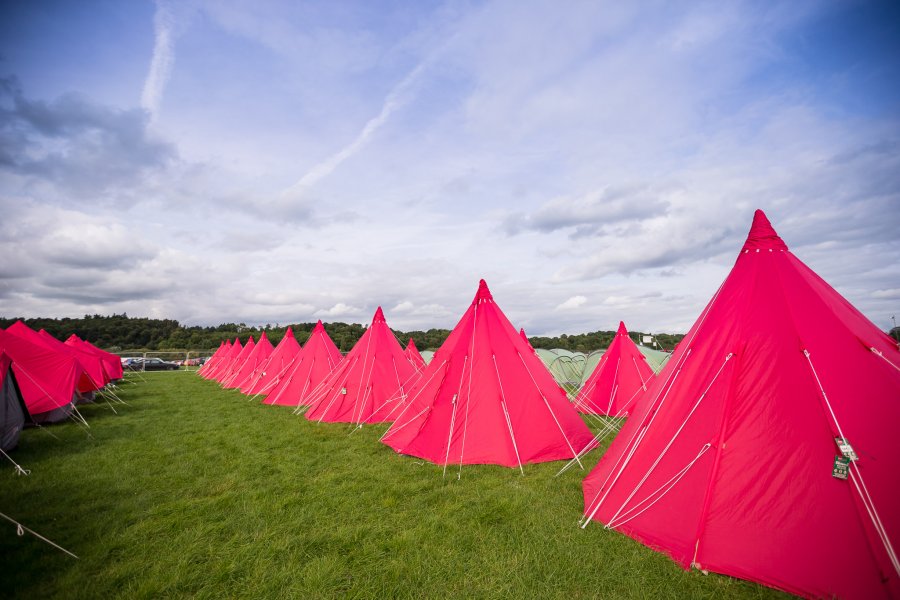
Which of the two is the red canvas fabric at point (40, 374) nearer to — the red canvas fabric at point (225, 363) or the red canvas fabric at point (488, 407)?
the red canvas fabric at point (488, 407)

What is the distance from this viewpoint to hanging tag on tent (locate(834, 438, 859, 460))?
3420 mm

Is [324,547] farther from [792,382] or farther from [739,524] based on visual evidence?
[792,382]

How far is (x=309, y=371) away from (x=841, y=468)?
51.3 feet

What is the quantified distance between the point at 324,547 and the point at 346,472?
8.55 feet

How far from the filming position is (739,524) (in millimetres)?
3752

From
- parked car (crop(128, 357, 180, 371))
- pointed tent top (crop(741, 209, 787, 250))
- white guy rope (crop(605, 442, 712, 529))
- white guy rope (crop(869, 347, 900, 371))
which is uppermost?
pointed tent top (crop(741, 209, 787, 250))

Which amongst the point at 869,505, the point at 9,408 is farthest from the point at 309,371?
the point at 869,505

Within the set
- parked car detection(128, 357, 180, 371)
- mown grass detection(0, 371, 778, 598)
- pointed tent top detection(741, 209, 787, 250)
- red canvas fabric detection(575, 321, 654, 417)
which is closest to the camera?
mown grass detection(0, 371, 778, 598)

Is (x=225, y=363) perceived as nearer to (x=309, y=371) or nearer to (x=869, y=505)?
(x=309, y=371)

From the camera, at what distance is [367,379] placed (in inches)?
486

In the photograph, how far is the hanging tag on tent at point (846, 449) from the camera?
3.42 meters

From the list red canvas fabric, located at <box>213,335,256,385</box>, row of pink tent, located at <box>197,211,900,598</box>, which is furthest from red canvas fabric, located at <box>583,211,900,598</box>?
red canvas fabric, located at <box>213,335,256,385</box>

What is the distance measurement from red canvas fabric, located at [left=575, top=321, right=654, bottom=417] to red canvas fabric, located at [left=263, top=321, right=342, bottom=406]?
9748mm

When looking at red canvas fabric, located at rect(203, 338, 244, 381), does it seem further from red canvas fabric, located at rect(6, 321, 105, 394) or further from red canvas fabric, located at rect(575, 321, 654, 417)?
red canvas fabric, located at rect(575, 321, 654, 417)
